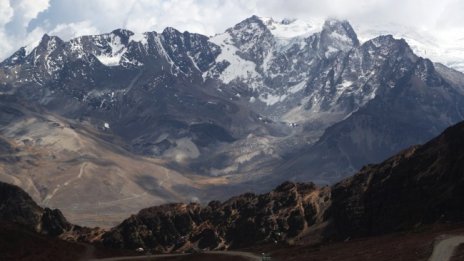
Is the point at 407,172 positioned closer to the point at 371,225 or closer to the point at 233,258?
the point at 371,225

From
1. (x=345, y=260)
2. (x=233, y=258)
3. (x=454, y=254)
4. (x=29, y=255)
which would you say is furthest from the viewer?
(x=233, y=258)

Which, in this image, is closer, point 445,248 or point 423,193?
point 445,248

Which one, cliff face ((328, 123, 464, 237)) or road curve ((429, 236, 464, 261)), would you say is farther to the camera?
cliff face ((328, 123, 464, 237))

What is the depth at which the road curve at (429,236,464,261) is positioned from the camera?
102812 mm

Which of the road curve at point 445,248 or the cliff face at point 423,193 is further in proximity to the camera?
the cliff face at point 423,193

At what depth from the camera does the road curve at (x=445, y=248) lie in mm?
102812

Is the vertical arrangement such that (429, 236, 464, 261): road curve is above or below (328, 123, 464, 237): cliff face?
below

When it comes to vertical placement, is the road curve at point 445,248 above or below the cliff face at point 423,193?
below

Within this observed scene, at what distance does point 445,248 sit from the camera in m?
109

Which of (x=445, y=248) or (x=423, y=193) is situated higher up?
(x=423, y=193)

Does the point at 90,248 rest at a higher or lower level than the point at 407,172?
lower

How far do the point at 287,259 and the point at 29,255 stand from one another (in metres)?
49.5

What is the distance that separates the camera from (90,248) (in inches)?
7062

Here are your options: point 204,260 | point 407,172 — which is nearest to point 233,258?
point 204,260
